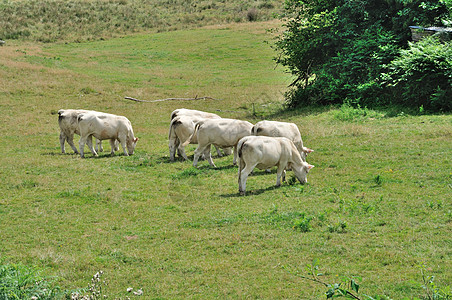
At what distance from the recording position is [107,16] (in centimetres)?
6050

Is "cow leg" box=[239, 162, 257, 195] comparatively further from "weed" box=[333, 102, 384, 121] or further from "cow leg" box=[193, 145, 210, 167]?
"weed" box=[333, 102, 384, 121]

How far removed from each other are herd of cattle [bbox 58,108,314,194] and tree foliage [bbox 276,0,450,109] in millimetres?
9937

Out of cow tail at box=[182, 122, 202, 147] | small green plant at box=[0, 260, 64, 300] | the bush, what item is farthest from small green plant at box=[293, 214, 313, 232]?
the bush

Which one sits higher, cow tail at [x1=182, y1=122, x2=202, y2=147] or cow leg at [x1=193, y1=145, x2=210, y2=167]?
cow tail at [x1=182, y1=122, x2=202, y2=147]

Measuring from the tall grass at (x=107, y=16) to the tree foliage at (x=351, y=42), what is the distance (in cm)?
2474

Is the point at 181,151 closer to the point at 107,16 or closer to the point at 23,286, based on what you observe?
the point at 23,286

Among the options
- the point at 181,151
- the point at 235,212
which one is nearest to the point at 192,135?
the point at 181,151

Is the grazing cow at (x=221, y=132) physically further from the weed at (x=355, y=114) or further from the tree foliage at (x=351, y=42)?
the tree foliage at (x=351, y=42)

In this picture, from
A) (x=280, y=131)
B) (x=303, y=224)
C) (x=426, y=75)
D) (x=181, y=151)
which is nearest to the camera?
(x=303, y=224)

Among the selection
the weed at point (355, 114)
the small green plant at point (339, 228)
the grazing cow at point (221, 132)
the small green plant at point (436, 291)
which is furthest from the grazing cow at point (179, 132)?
the small green plant at point (436, 291)

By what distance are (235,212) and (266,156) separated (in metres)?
2.30

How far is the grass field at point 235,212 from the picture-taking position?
8859 millimetres

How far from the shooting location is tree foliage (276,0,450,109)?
25.8 m

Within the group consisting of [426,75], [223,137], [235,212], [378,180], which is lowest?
[235,212]
